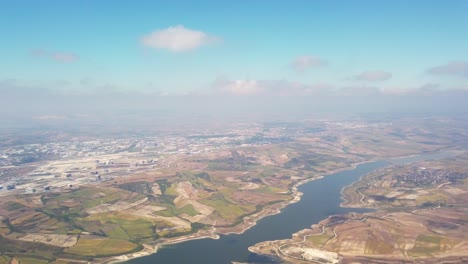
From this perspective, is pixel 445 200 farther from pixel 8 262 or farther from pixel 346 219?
pixel 8 262

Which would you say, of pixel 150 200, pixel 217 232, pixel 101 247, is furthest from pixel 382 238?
pixel 150 200

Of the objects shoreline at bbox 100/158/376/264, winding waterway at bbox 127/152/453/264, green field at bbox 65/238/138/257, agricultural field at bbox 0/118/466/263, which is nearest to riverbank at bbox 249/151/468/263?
agricultural field at bbox 0/118/466/263

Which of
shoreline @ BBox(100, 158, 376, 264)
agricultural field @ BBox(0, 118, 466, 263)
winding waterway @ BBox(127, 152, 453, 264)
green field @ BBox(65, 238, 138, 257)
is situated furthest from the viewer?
agricultural field @ BBox(0, 118, 466, 263)

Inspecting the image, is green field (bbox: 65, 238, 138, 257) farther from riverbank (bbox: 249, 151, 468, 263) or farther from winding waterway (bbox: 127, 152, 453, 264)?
riverbank (bbox: 249, 151, 468, 263)

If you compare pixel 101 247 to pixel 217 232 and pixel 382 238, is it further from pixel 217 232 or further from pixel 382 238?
pixel 382 238

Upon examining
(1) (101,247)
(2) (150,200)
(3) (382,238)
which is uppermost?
(2) (150,200)

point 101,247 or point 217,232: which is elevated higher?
point 101,247

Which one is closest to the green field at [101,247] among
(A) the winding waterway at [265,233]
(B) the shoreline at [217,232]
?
(B) the shoreline at [217,232]

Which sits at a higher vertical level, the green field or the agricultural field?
the agricultural field

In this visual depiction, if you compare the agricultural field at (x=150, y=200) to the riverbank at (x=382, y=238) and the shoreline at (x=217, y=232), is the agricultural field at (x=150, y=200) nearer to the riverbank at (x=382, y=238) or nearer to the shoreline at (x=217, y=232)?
the shoreline at (x=217, y=232)
